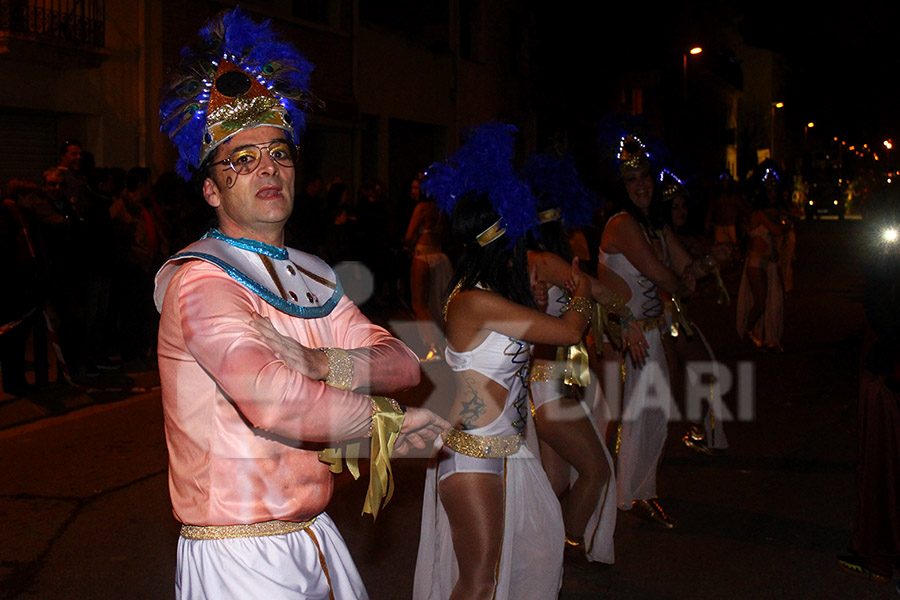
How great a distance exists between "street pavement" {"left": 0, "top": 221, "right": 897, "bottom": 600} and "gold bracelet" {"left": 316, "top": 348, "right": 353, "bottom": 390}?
2816mm

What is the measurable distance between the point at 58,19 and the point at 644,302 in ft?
35.4

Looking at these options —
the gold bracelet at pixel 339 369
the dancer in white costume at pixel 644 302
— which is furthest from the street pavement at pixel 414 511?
the gold bracelet at pixel 339 369

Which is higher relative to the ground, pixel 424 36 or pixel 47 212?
pixel 424 36

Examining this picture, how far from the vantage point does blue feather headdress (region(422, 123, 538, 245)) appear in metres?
3.87

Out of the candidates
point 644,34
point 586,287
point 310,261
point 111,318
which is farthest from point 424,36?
point 310,261

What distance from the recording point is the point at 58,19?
44.8 ft

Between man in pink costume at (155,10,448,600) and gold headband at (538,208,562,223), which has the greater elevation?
gold headband at (538,208,562,223)

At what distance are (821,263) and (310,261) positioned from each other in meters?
27.2

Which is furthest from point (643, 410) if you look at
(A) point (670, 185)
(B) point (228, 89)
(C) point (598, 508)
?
(B) point (228, 89)

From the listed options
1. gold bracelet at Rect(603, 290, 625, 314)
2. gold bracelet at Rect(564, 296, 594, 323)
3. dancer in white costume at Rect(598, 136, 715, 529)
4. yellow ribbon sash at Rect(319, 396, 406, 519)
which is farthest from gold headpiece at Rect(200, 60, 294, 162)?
dancer in white costume at Rect(598, 136, 715, 529)

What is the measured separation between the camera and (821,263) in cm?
2756

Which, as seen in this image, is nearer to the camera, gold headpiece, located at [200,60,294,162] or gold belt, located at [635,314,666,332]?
gold headpiece, located at [200,60,294,162]

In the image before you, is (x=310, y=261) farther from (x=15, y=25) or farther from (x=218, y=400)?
(x=15, y=25)

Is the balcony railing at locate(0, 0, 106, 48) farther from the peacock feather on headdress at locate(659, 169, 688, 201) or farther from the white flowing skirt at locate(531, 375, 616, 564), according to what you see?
the white flowing skirt at locate(531, 375, 616, 564)
